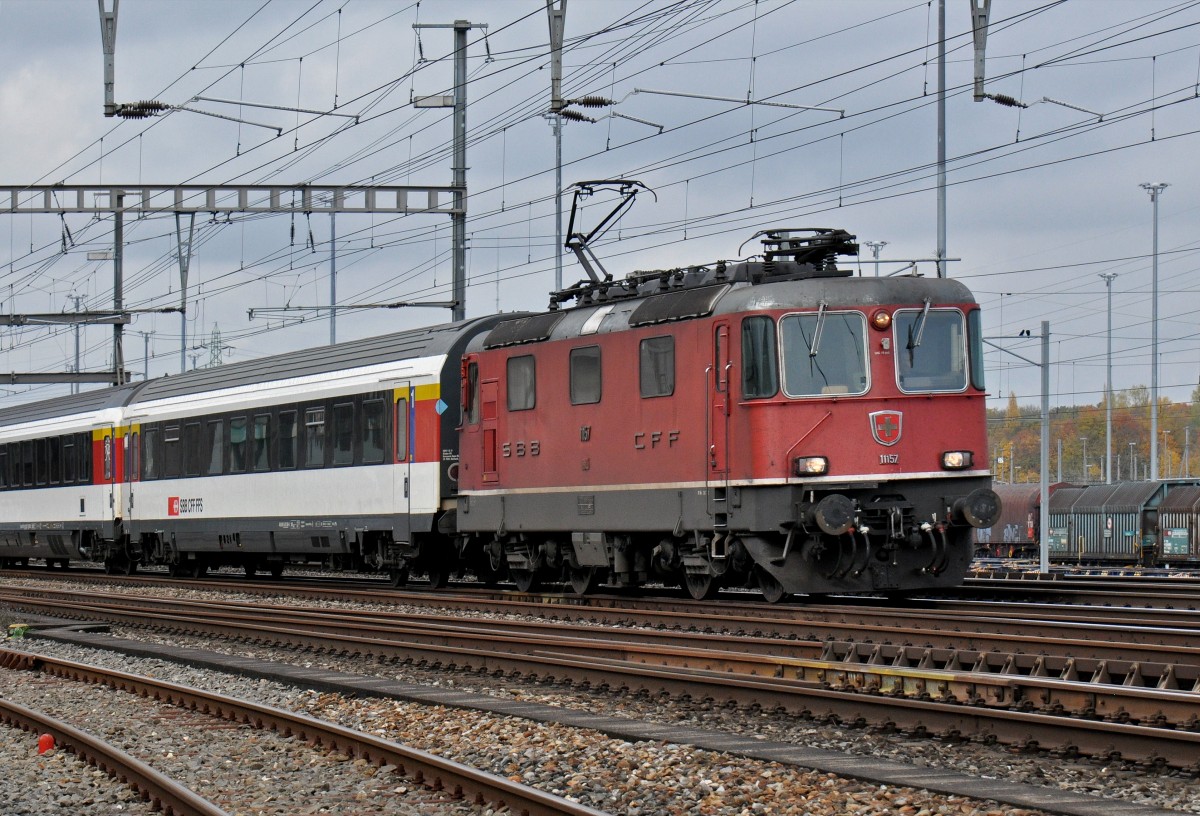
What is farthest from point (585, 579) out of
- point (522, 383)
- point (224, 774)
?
point (224, 774)

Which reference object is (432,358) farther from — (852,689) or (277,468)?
(852,689)

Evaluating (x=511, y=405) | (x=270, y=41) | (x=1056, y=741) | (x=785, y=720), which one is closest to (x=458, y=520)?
(x=511, y=405)

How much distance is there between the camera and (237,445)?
28.1 m

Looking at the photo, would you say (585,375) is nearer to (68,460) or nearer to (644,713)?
(644,713)

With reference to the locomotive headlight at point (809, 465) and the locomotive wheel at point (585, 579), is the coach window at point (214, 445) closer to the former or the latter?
the locomotive wheel at point (585, 579)

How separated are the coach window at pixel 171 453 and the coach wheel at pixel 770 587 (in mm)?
15959

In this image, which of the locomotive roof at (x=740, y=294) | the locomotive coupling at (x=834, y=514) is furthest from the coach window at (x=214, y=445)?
the locomotive coupling at (x=834, y=514)

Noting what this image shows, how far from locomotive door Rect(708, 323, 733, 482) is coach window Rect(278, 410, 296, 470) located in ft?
36.6

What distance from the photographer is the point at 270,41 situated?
79.8ft

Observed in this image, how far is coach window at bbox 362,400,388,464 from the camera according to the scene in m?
23.9

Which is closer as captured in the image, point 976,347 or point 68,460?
point 976,347

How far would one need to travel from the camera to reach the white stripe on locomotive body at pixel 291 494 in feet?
76.0

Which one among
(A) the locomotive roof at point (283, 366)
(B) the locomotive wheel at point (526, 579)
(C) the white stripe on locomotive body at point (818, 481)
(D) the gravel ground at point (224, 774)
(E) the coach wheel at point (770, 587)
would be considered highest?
(A) the locomotive roof at point (283, 366)

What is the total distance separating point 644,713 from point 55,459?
89.4 feet
